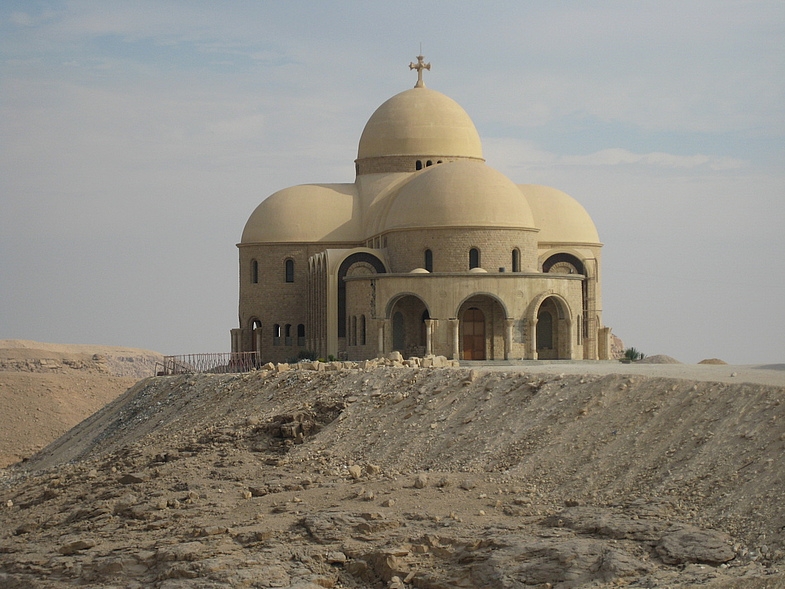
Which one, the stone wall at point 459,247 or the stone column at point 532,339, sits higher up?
the stone wall at point 459,247

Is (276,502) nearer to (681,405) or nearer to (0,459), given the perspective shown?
(681,405)

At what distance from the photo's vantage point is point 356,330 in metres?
41.2

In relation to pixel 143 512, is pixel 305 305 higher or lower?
higher

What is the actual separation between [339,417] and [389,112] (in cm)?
2385

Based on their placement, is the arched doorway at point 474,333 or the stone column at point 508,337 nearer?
the stone column at point 508,337

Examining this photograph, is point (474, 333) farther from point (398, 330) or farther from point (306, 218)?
point (306, 218)

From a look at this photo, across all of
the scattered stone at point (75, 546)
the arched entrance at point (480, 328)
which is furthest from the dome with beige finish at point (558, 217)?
the scattered stone at point (75, 546)

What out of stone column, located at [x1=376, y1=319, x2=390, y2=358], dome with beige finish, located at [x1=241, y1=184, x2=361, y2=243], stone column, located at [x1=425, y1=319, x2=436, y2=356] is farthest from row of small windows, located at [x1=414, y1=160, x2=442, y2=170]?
stone column, located at [x1=425, y1=319, x2=436, y2=356]

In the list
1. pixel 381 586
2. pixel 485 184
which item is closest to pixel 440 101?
pixel 485 184

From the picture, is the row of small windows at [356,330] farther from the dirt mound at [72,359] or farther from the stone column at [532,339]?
the dirt mound at [72,359]

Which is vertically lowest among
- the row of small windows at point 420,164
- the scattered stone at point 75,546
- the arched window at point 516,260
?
the scattered stone at point 75,546

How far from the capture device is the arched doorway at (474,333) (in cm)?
4091

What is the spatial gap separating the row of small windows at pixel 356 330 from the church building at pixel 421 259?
3cm

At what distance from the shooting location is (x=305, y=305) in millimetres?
46594
